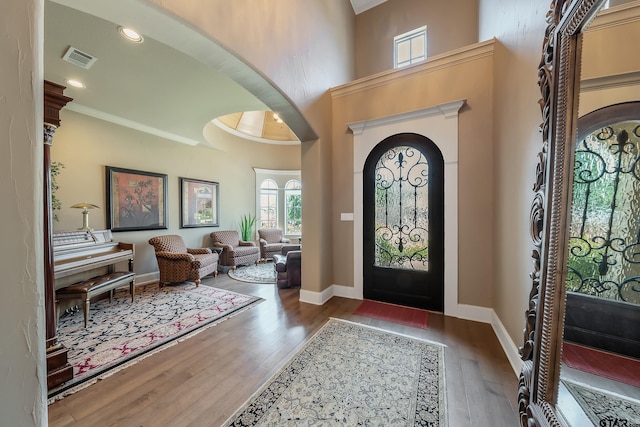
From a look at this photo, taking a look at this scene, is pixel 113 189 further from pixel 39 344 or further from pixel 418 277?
pixel 418 277

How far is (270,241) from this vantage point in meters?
6.51

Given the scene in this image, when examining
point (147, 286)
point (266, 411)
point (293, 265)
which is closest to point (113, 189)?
point (147, 286)

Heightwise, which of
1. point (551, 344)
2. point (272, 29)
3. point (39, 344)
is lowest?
point (551, 344)

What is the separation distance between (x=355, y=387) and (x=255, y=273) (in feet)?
12.2

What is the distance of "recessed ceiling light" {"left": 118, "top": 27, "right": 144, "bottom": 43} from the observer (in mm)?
1965

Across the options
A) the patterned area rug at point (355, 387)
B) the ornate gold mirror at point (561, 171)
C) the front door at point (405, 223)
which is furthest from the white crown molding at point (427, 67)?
the patterned area rug at point (355, 387)

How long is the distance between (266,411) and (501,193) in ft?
9.00

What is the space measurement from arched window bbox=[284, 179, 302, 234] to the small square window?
419cm

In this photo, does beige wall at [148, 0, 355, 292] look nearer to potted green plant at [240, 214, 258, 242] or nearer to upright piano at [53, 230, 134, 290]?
upright piano at [53, 230, 134, 290]

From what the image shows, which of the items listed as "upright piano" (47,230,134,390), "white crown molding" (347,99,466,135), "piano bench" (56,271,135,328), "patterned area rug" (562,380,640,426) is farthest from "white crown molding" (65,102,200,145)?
"patterned area rug" (562,380,640,426)

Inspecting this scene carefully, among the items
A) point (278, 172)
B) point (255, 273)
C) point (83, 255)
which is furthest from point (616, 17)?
point (278, 172)

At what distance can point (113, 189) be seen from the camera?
3863 mm

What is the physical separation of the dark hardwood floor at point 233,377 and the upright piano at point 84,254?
65.6 inches

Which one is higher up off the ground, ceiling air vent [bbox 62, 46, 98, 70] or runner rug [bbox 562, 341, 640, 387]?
ceiling air vent [bbox 62, 46, 98, 70]
